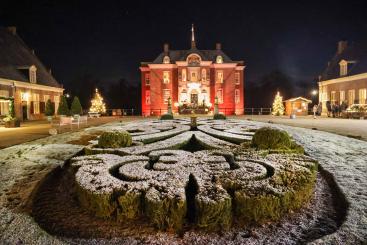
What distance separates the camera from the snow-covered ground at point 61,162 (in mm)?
3621

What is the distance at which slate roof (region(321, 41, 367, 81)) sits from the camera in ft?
97.8

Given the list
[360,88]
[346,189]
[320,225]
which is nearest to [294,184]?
[320,225]

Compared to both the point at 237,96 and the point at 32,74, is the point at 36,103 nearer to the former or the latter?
the point at 32,74

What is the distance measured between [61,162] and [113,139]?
4.68ft

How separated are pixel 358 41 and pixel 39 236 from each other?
39443 millimetres

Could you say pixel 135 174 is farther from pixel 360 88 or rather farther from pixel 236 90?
pixel 236 90

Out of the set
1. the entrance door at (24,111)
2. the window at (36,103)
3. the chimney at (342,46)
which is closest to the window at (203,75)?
the chimney at (342,46)

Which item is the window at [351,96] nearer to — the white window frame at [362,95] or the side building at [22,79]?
the white window frame at [362,95]

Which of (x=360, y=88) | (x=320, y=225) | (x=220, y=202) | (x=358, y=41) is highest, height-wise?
(x=358, y=41)

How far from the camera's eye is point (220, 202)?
3.81m

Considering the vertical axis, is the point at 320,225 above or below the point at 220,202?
below

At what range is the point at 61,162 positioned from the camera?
6938mm

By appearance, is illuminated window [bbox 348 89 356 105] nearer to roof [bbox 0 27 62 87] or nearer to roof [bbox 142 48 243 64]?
roof [bbox 142 48 243 64]

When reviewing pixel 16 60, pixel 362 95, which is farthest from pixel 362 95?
pixel 16 60
